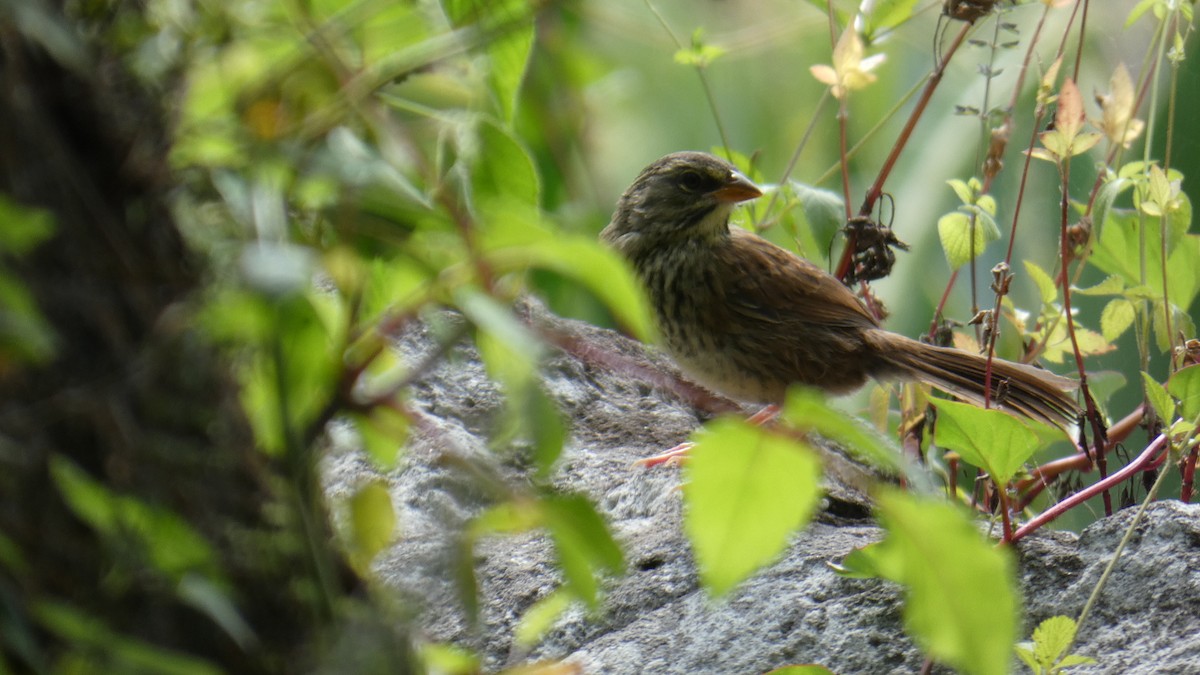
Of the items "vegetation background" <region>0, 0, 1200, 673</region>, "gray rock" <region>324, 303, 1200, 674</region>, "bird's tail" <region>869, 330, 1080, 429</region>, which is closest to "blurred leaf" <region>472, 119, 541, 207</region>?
"vegetation background" <region>0, 0, 1200, 673</region>

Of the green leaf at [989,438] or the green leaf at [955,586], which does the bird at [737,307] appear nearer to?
the green leaf at [989,438]

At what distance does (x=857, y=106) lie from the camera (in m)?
5.93

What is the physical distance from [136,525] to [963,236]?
2.15 m

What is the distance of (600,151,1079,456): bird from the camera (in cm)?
382

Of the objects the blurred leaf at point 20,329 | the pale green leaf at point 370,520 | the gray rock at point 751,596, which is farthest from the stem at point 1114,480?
the blurred leaf at point 20,329

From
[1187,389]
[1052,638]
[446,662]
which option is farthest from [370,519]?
[1187,389]

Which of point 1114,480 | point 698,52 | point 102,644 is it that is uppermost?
point 698,52

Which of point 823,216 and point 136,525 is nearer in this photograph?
point 136,525

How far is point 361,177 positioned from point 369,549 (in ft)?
1.07

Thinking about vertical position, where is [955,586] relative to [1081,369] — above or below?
below

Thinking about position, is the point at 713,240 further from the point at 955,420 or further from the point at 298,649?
the point at 298,649

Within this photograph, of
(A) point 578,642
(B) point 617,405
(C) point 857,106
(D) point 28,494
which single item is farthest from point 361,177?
(C) point 857,106

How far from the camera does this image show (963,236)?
8.50 ft

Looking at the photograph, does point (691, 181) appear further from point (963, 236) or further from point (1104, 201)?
point (1104, 201)
